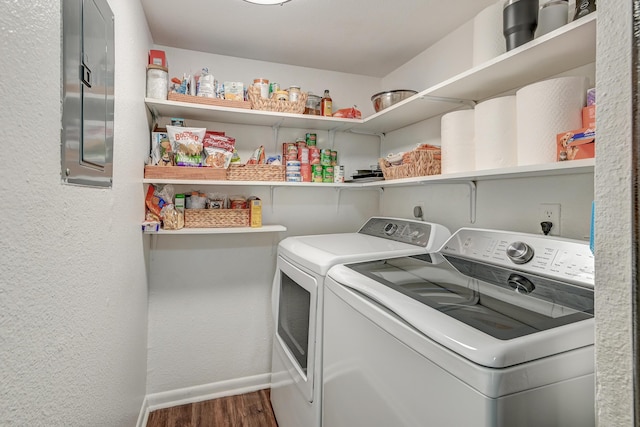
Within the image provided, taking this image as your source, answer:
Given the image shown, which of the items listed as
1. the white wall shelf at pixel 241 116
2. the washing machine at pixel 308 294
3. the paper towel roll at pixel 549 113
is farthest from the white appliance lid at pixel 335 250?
the white wall shelf at pixel 241 116

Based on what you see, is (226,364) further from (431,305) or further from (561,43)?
(561,43)

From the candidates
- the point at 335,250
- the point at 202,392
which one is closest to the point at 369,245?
the point at 335,250

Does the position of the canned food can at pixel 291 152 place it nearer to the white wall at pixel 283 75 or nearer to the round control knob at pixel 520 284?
the white wall at pixel 283 75

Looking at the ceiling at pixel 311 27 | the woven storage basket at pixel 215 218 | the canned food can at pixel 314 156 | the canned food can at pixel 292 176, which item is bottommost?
the woven storage basket at pixel 215 218

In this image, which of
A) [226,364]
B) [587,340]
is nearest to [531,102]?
[587,340]

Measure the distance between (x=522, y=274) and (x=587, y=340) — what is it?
465mm

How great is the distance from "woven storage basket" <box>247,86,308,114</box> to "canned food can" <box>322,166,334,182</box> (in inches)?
16.8

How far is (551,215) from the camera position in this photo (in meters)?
1.37

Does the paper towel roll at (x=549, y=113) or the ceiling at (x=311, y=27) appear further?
the ceiling at (x=311, y=27)

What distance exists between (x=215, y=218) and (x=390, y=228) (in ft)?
3.66

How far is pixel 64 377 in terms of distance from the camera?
0.78 meters

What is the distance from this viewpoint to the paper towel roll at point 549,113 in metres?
1.09

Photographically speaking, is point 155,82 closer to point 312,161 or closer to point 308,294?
point 312,161

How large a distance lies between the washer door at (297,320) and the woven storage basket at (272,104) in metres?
0.95
